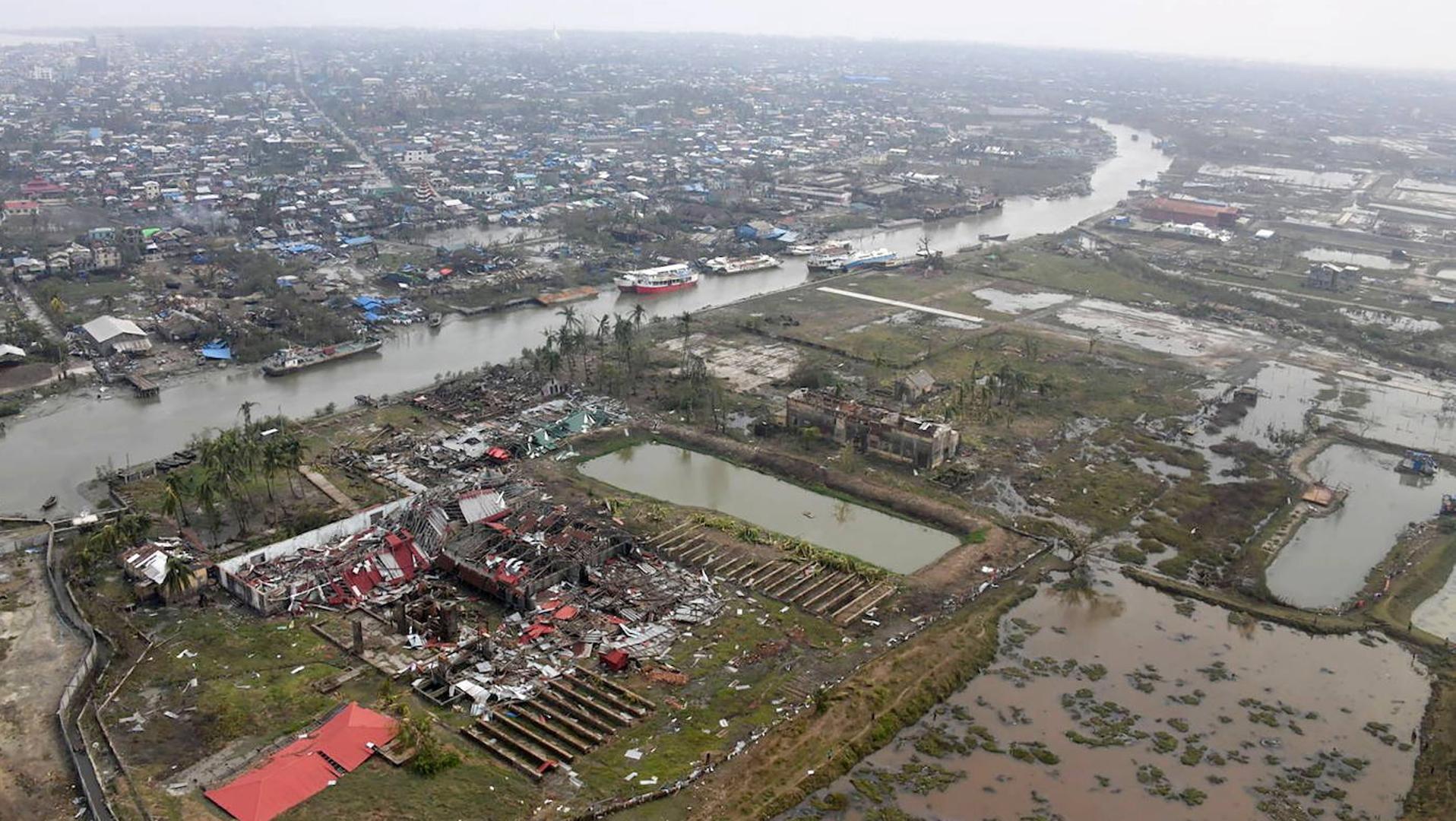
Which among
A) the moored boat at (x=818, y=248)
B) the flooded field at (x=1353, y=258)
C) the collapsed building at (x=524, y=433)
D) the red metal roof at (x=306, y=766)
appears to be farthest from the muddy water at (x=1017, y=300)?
the red metal roof at (x=306, y=766)

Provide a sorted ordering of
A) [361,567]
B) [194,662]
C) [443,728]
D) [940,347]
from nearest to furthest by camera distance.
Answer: [443,728] → [194,662] → [361,567] → [940,347]

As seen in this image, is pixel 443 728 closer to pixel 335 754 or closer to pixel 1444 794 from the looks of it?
pixel 335 754

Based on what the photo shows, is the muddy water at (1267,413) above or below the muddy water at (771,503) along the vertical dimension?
above

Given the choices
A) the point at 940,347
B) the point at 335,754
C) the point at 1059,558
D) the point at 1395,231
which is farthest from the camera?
the point at 1395,231

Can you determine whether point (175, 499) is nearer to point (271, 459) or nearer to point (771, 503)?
point (271, 459)

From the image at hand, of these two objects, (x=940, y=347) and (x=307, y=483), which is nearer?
(x=307, y=483)

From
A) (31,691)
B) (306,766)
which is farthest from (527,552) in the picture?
(31,691)

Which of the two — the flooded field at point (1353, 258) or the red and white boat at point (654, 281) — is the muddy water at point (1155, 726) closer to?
the red and white boat at point (654, 281)

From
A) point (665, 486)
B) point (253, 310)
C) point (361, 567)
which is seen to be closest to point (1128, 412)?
point (665, 486)
